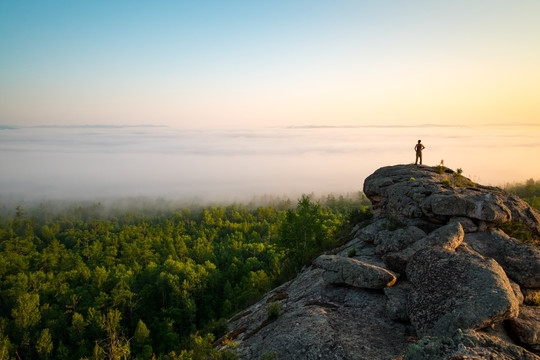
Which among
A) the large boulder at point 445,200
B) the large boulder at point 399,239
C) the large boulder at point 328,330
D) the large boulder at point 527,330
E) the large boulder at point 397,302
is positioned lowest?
the large boulder at point 328,330

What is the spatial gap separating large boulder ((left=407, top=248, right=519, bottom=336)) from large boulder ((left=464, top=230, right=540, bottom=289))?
3.06 meters

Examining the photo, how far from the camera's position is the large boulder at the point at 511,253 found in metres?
15.1

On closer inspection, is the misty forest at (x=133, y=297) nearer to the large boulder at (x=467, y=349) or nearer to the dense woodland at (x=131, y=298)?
the dense woodland at (x=131, y=298)

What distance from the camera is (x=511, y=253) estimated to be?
16828 mm

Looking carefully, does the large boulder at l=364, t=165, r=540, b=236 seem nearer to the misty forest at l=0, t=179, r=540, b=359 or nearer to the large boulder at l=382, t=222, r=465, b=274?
the large boulder at l=382, t=222, r=465, b=274

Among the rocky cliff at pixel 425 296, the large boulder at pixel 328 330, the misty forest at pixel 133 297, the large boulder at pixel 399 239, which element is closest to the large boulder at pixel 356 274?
the rocky cliff at pixel 425 296

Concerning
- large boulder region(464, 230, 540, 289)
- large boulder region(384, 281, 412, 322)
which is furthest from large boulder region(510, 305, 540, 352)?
large boulder region(384, 281, 412, 322)

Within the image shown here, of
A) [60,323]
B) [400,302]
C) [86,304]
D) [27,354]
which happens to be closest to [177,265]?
[86,304]

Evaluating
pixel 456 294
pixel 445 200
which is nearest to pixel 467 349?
pixel 456 294

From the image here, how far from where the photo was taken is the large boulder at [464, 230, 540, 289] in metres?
15.1

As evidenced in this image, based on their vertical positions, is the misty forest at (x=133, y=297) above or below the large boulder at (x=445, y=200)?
below

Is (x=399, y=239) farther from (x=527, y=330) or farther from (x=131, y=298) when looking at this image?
(x=131, y=298)

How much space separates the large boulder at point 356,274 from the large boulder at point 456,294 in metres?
1.69

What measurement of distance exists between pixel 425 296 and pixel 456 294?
135 cm
